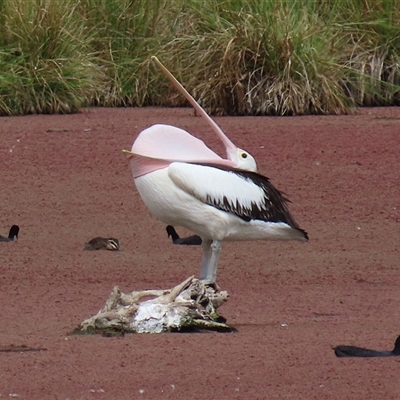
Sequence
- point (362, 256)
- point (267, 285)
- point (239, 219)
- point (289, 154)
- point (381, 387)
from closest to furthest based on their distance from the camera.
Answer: point (381, 387)
point (239, 219)
point (267, 285)
point (362, 256)
point (289, 154)

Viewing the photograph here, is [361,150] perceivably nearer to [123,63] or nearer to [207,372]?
[123,63]

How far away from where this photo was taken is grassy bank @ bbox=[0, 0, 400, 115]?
48.8ft

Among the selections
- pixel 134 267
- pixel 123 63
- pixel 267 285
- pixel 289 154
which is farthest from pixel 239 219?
pixel 123 63

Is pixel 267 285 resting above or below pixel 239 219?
below

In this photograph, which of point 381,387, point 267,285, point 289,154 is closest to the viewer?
point 381,387

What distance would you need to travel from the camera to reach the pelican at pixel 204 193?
7.82m

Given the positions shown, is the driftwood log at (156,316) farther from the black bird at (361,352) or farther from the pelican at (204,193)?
the black bird at (361,352)

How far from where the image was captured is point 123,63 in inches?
661

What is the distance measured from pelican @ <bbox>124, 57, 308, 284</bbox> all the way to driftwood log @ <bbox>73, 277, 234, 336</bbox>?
0.36 meters

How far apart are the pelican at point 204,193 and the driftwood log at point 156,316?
359 millimetres

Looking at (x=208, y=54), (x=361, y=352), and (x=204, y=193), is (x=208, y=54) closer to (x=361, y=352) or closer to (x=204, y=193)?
(x=204, y=193)

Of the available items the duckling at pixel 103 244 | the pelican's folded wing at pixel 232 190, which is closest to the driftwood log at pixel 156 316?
the pelican's folded wing at pixel 232 190

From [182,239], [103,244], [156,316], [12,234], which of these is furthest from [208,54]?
[156,316]

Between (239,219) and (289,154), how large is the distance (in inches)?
206
